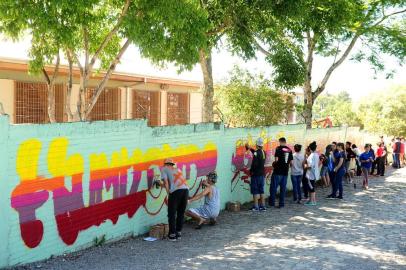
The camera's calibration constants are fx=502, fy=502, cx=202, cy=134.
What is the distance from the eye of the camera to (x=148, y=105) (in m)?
20.6

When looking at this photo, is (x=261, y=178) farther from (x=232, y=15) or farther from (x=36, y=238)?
(x=36, y=238)

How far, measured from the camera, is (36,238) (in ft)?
23.2

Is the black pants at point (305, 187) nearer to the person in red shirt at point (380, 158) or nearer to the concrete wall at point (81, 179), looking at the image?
the concrete wall at point (81, 179)

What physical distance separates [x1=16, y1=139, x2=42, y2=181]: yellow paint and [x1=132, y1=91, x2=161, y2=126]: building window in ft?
40.1

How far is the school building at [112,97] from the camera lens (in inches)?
586

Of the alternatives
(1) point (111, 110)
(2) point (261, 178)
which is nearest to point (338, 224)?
(2) point (261, 178)

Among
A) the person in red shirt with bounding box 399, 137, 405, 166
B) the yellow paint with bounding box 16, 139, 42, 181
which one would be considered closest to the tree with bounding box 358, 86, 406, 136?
the person in red shirt with bounding box 399, 137, 405, 166

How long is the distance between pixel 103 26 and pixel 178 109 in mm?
9875

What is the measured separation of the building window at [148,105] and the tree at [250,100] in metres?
3.13

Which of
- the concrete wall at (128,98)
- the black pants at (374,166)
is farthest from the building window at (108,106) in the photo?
the black pants at (374,166)

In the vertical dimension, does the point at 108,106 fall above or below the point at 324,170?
above

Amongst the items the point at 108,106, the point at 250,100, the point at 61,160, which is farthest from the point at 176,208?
the point at 108,106

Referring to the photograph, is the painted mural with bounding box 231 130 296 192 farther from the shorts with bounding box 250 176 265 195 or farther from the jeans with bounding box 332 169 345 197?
the jeans with bounding box 332 169 345 197

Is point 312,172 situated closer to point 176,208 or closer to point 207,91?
point 207,91
